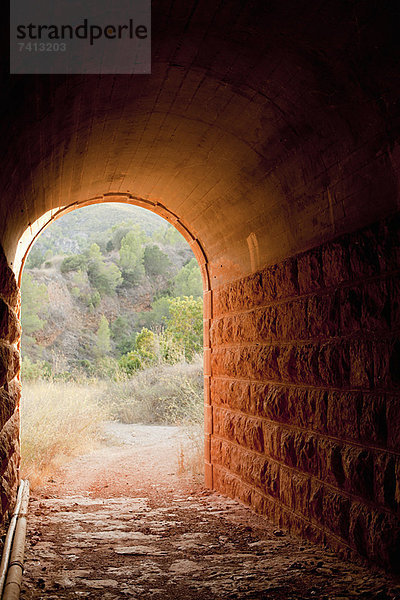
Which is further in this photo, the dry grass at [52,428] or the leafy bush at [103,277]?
the leafy bush at [103,277]

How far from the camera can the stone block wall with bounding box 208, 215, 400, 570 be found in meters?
3.41

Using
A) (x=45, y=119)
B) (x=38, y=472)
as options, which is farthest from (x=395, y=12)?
(x=38, y=472)

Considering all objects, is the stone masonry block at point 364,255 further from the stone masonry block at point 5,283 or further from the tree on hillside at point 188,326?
the tree on hillside at point 188,326

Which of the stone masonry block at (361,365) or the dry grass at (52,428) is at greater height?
the stone masonry block at (361,365)

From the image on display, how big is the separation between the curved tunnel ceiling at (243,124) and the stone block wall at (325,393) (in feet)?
0.98

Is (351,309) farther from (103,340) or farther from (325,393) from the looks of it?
(103,340)

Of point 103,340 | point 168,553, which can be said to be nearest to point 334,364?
point 168,553

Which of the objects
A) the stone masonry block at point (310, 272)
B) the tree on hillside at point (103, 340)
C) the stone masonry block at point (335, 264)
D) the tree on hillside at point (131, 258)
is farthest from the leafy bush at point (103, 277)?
the stone masonry block at point (335, 264)

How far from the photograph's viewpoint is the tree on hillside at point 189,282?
36.7m

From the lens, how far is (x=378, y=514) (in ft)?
11.3

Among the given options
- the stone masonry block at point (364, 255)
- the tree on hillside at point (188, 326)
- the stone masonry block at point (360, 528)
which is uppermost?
the tree on hillside at point (188, 326)

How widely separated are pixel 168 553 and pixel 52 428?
581 cm

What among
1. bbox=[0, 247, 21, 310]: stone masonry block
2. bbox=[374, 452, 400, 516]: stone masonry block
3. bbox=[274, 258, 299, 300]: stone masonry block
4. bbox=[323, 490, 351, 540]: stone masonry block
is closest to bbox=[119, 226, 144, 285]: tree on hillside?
bbox=[0, 247, 21, 310]: stone masonry block

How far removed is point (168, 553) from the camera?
14.5ft
